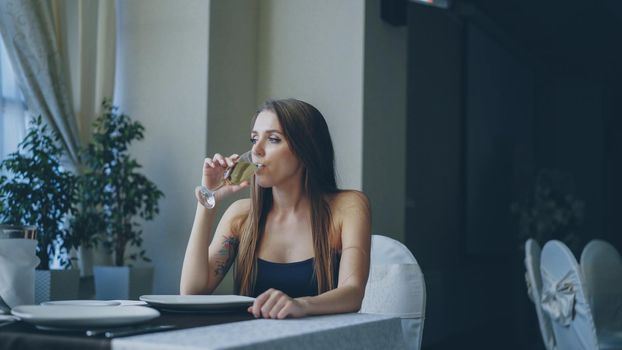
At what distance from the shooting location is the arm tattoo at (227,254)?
192 cm

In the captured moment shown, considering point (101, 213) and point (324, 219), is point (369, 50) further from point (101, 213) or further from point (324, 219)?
point (324, 219)

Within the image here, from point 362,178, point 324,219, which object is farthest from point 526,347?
point 324,219

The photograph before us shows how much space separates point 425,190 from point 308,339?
4.14m

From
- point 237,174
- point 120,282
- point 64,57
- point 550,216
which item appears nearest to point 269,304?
point 237,174

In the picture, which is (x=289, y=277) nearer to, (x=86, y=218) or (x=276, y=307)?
(x=276, y=307)

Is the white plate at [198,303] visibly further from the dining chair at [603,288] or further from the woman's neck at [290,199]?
the dining chair at [603,288]

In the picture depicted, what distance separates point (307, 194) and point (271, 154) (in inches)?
6.7

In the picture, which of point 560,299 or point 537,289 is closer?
point 560,299

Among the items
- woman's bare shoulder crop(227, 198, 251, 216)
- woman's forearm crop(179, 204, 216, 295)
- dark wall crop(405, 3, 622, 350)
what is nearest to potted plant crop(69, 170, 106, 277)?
woman's bare shoulder crop(227, 198, 251, 216)

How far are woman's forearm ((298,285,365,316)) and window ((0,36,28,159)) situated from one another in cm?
211

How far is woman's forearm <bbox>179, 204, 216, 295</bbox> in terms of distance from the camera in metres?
1.81

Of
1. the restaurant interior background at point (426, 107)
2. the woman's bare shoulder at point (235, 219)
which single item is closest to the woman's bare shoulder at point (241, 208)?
the woman's bare shoulder at point (235, 219)

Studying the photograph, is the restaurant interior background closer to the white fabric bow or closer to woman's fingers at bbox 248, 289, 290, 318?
the white fabric bow

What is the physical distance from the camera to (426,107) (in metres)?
5.15
